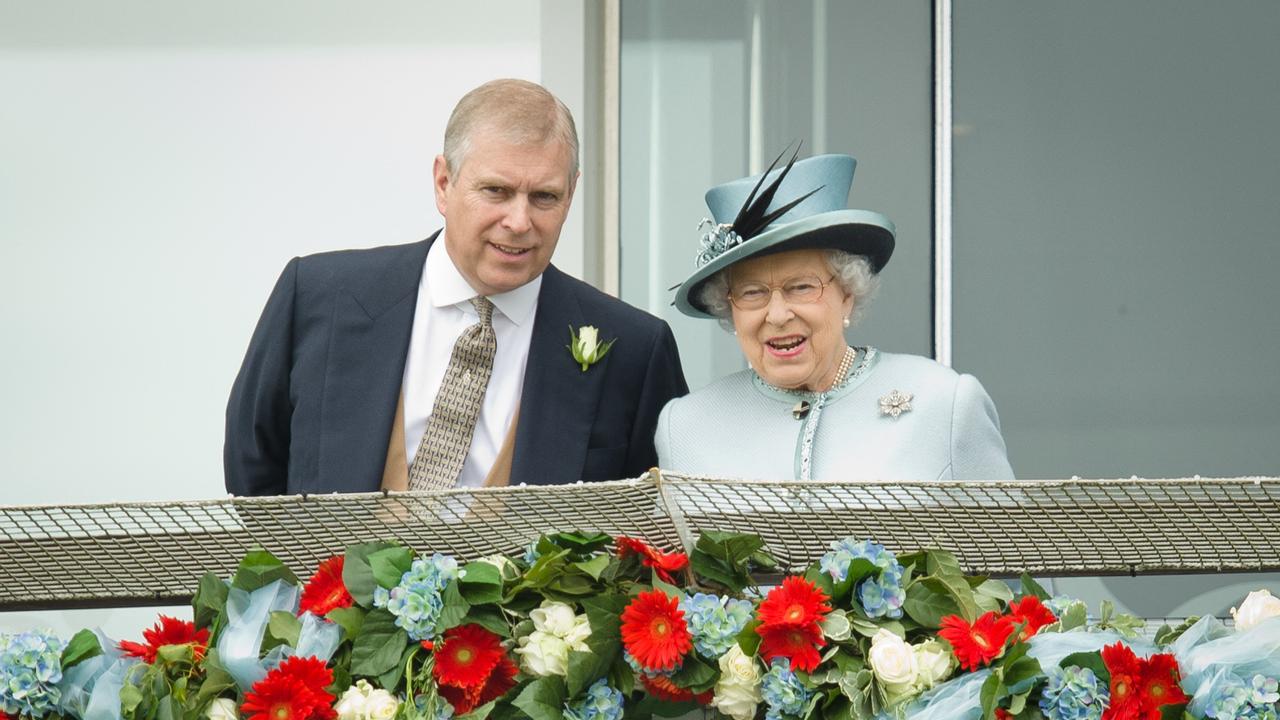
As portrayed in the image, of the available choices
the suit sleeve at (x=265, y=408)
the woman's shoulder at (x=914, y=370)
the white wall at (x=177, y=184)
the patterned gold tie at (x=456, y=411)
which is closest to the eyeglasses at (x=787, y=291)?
the woman's shoulder at (x=914, y=370)

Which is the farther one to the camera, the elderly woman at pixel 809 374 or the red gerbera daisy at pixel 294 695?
the elderly woman at pixel 809 374

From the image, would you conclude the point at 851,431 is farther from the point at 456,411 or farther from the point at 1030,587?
the point at 1030,587

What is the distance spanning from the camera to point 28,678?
1.68 meters

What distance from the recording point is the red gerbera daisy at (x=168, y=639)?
1.70 m

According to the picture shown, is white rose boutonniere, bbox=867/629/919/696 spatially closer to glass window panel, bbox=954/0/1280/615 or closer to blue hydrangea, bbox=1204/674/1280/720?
blue hydrangea, bbox=1204/674/1280/720

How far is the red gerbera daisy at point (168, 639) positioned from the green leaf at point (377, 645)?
6.8 inches

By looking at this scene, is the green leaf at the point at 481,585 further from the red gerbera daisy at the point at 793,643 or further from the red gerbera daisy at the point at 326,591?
the red gerbera daisy at the point at 793,643

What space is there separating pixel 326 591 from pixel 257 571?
0.08m

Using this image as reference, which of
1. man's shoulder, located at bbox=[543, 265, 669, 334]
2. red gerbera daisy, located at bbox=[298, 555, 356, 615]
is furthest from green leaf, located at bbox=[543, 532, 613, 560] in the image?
man's shoulder, located at bbox=[543, 265, 669, 334]

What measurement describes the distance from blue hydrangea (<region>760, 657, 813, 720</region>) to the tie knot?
139 centimetres

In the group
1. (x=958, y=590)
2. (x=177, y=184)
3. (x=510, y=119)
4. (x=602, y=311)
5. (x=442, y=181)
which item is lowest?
(x=958, y=590)

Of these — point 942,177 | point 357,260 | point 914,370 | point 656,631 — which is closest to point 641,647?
point 656,631

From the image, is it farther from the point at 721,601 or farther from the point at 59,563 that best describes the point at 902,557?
the point at 59,563

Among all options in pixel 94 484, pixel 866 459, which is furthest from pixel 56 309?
pixel 866 459
